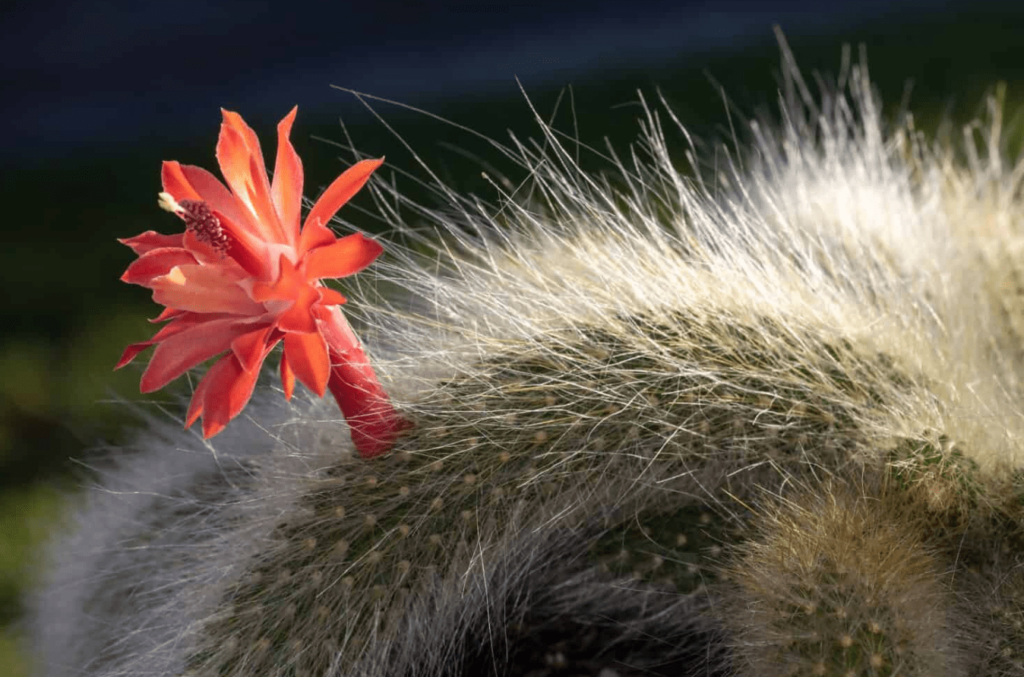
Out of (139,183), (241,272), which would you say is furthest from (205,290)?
(139,183)

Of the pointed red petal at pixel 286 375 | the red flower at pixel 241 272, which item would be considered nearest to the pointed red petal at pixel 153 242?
the red flower at pixel 241 272

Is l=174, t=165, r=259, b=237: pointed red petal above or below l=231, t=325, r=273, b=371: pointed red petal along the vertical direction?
above

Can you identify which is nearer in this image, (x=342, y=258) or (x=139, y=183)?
(x=342, y=258)

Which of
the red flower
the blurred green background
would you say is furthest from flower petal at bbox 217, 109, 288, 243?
the blurred green background

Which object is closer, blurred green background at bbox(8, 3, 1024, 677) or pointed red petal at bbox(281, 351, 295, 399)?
pointed red petal at bbox(281, 351, 295, 399)

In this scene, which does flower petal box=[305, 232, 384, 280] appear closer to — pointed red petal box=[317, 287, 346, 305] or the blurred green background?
pointed red petal box=[317, 287, 346, 305]

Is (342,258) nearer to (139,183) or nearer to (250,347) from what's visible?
(250,347)

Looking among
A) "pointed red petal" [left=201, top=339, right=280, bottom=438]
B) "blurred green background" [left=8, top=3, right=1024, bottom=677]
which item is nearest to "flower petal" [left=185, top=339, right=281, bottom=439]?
"pointed red petal" [left=201, top=339, right=280, bottom=438]
